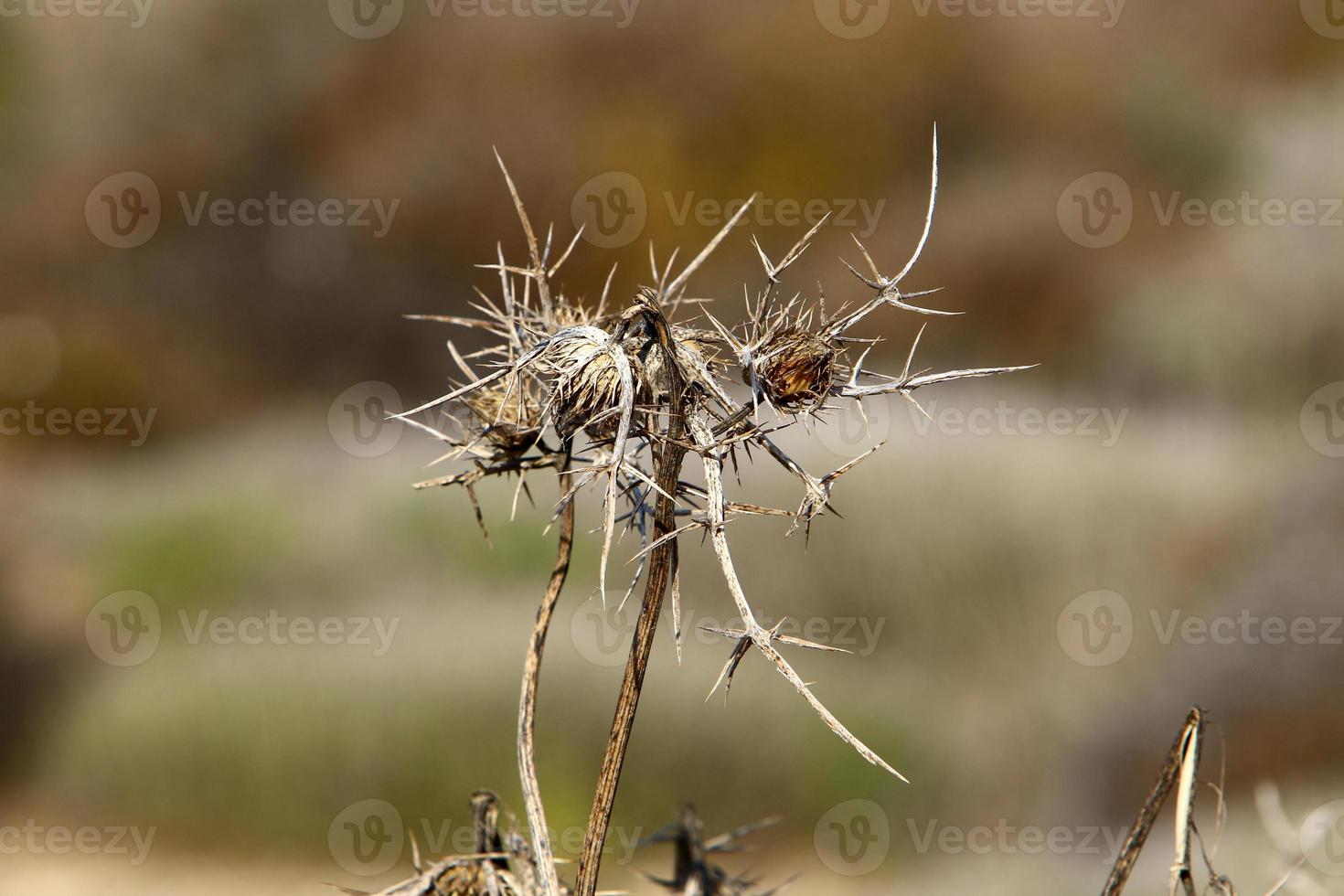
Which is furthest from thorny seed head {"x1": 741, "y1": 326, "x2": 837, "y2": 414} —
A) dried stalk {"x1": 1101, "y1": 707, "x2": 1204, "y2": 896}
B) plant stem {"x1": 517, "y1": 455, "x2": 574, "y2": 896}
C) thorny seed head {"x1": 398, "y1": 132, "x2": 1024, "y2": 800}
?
dried stalk {"x1": 1101, "y1": 707, "x2": 1204, "y2": 896}

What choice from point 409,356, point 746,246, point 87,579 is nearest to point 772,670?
point 746,246

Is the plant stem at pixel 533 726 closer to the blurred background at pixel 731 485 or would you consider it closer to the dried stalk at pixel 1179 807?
the dried stalk at pixel 1179 807

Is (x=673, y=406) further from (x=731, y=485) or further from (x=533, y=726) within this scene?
(x=731, y=485)

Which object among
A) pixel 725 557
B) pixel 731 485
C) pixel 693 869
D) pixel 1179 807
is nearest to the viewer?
pixel 725 557

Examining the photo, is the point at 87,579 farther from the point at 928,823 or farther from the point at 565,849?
the point at 928,823

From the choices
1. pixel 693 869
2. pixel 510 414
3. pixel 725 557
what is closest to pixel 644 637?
pixel 725 557
